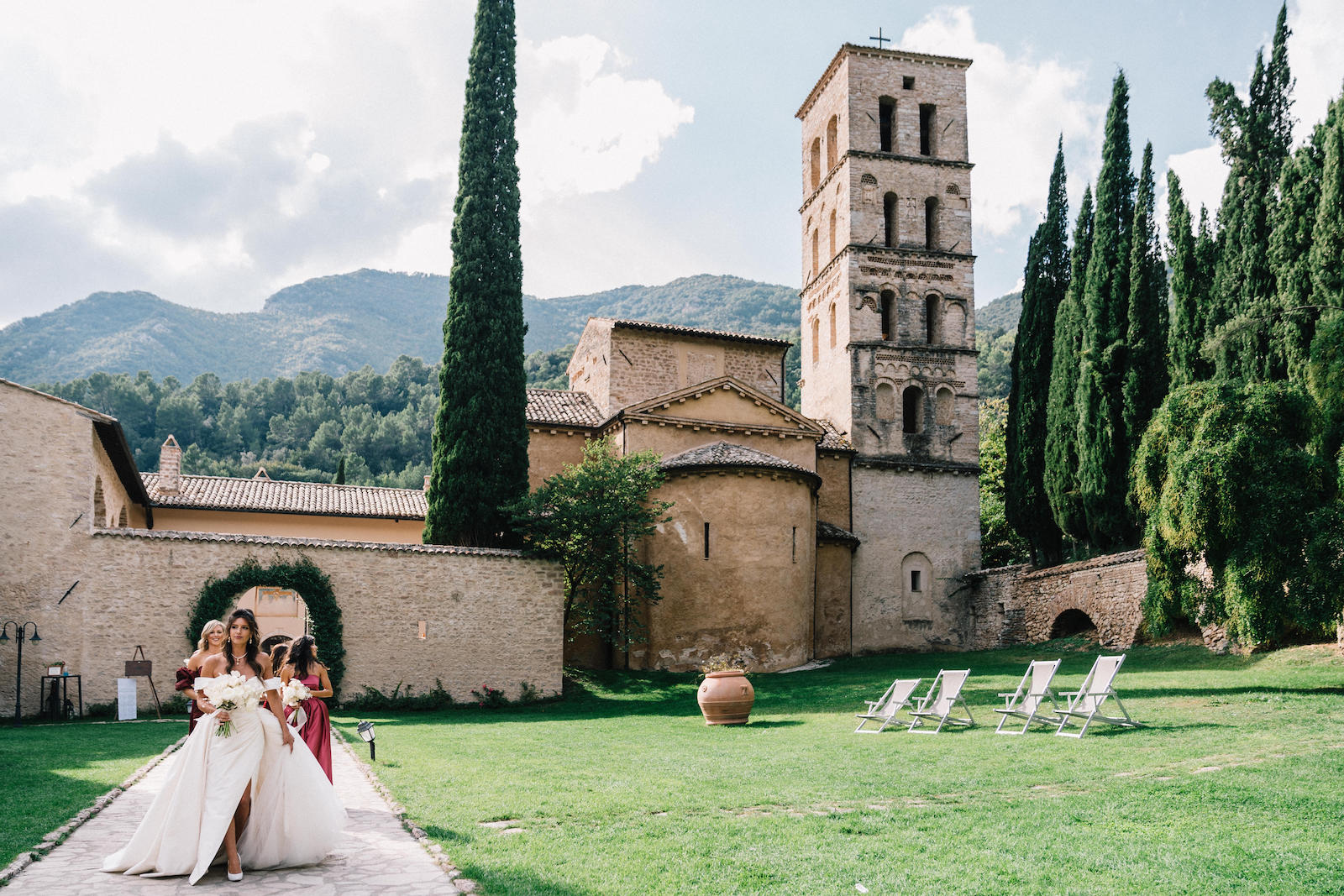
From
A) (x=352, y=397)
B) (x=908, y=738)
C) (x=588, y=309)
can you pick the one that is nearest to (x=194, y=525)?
(x=908, y=738)

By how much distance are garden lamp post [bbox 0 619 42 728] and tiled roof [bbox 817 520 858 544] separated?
20074mm

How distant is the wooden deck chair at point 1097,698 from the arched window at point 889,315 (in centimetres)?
2146

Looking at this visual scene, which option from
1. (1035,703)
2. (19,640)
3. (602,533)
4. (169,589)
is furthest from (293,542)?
(1035,703)

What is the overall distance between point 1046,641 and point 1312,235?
43.6 feet

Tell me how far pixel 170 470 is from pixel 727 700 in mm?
24605

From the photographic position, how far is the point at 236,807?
6270 mm

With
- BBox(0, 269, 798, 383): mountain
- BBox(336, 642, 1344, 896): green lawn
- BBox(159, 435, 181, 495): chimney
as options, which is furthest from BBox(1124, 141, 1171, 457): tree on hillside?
BBox(0, 269, 798, 383): mountain

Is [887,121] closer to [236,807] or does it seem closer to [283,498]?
[283,498]

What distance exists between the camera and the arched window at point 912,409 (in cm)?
3338

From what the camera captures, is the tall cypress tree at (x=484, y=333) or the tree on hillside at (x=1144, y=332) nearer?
the tall cypress tree at (x=484, y=333)

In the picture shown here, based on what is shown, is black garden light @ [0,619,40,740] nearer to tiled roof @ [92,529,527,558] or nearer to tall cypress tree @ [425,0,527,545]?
tiled roof @ [92,529,527,558]

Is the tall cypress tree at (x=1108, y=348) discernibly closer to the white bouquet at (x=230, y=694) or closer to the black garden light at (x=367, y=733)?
the black garden light at (x=367, y=733)

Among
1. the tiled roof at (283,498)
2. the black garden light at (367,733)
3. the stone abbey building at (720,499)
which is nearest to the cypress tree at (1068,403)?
the stone abbey building at (720,499)

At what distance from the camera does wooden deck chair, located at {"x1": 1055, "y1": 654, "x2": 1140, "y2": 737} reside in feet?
41.9
